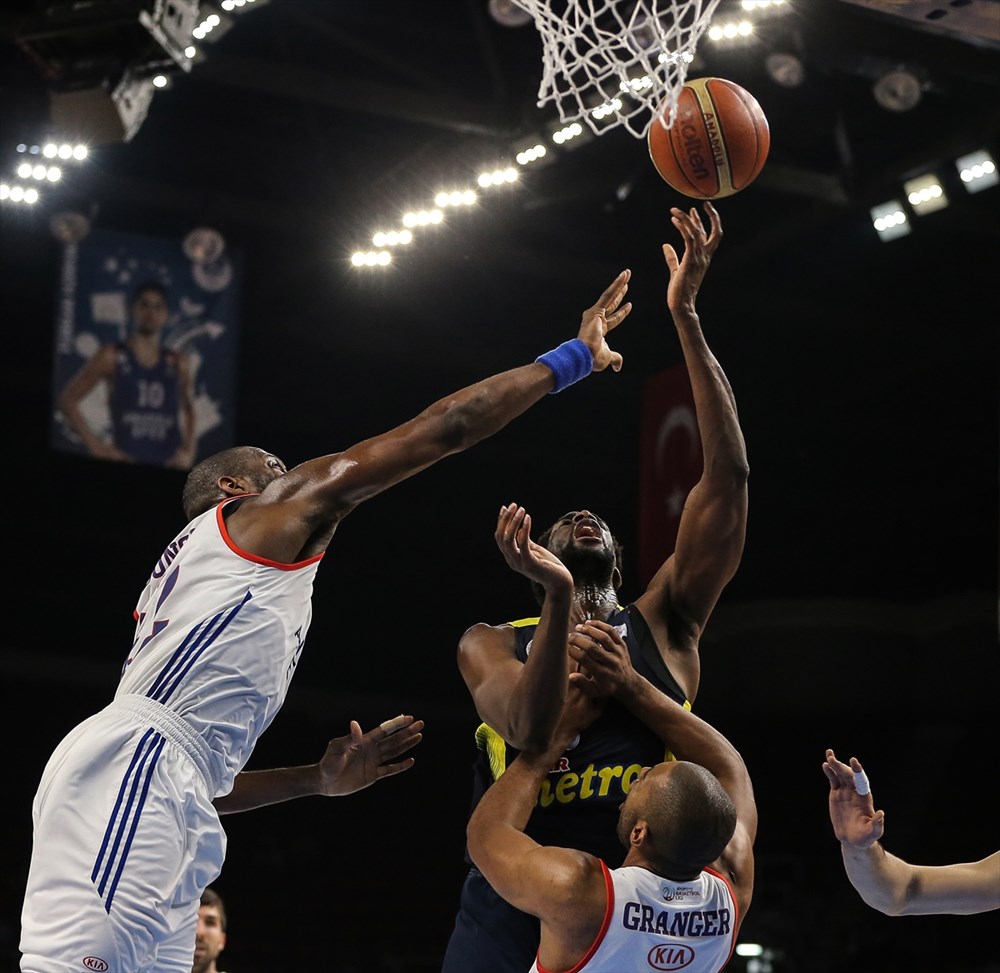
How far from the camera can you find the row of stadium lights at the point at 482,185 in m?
8.85

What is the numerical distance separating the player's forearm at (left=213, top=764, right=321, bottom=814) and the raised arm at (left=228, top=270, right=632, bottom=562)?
0.91m

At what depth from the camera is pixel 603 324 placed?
16.4ft

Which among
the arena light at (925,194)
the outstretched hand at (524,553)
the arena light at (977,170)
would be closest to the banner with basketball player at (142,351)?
the arena light at (925,194)

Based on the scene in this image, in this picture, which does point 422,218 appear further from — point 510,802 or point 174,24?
point 510,802

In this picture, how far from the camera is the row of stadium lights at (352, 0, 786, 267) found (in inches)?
348

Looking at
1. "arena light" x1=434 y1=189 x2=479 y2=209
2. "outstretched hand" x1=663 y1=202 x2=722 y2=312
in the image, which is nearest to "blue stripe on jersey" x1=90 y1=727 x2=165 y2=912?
"outstretched hand" x1=663 y1=202 x2=722 y2=312

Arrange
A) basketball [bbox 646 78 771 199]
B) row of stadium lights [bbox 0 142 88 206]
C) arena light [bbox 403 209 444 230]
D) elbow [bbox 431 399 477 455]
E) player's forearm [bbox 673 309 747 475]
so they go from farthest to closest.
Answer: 1. arena light [bbox 403 209 444 230]
2. row of stadium lights [bbox 0 142 88 206]
3. basketball [bbox 646 78 771 199]
4. player's forearm [bbox 673 309 747 475]
5. elbow [bbox 431 399 477 455]

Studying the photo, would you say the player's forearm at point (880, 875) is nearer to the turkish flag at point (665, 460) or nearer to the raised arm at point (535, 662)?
the raised arm at point (535, 662)

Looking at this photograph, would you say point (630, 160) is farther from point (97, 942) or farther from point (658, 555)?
point (97, 942)

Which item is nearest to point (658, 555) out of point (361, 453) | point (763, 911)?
point (763, 911)

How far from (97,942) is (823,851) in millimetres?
14190

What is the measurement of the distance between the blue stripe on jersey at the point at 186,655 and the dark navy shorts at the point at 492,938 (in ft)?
3.46

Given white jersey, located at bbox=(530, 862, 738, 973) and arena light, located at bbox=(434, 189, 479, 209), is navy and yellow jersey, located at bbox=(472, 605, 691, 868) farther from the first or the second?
arena light, located at bbox=(434, 189, 479, 209)

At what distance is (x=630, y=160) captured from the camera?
11398mm
